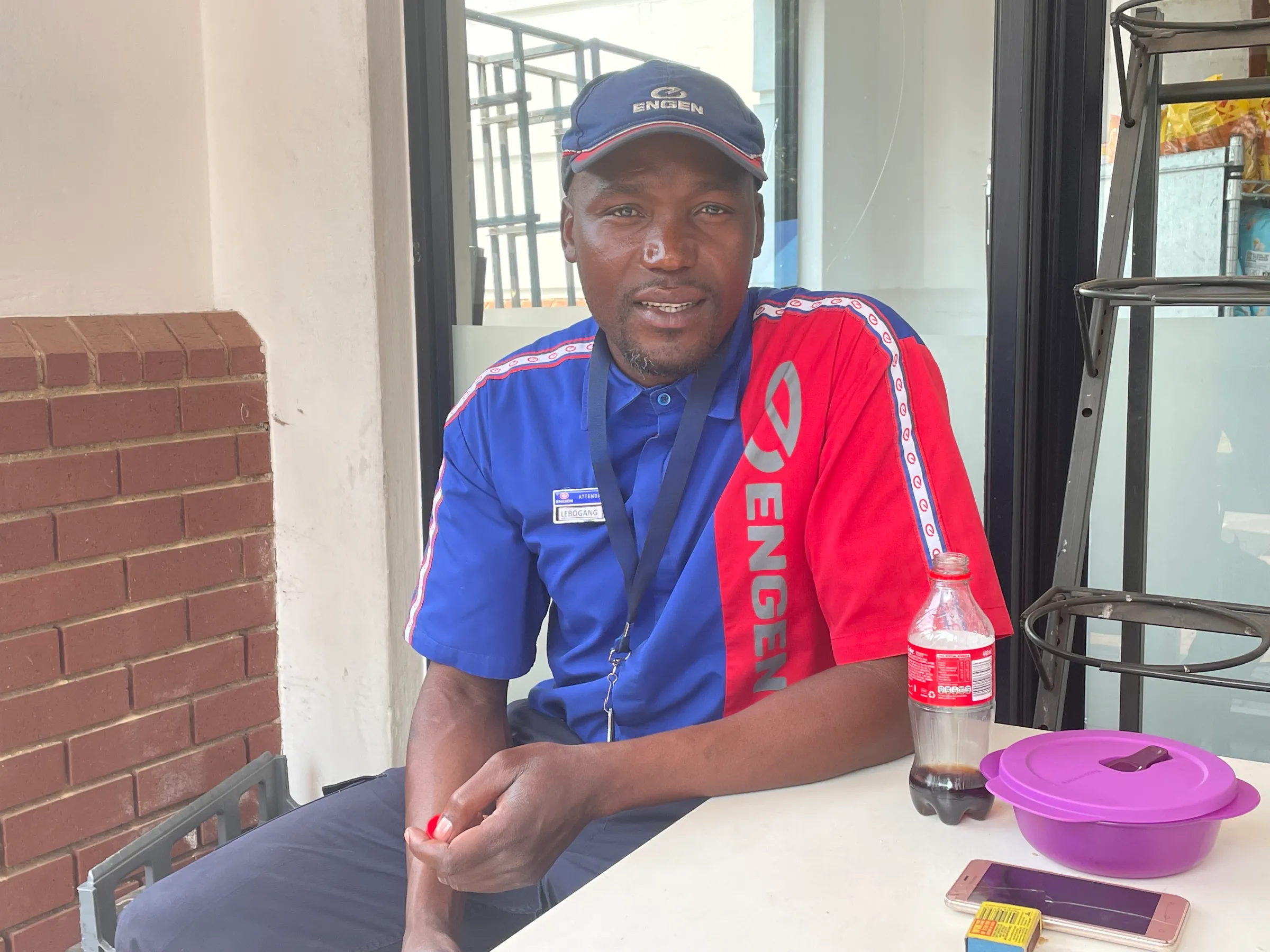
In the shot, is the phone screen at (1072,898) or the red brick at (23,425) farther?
the red brick at (23,425)

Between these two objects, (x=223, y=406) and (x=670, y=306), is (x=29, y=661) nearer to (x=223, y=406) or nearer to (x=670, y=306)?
(x=223, y=406)

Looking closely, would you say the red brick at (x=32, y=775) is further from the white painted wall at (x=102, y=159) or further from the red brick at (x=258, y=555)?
the white painted wall at (x=102, y=159)

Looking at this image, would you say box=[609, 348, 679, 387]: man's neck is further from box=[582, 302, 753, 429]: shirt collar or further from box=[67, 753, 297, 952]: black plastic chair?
box=[67, 753, 297, 952]: black plastic chair

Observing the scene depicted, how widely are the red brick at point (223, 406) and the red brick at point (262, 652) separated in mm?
484

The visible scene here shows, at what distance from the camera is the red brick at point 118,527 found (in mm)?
2316

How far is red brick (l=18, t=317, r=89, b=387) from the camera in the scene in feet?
7.44

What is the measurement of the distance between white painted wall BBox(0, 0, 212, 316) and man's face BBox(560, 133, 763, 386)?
128 centimetres

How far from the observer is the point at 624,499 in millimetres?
1643

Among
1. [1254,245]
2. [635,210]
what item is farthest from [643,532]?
[1254,245]

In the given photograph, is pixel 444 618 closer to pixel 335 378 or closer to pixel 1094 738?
pixel 1094 738

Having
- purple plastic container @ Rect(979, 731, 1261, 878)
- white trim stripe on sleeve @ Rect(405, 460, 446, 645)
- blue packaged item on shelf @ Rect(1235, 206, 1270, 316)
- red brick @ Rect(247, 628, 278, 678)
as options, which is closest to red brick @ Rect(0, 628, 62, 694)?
red brick @ Rect(247, 628, 278, 678)

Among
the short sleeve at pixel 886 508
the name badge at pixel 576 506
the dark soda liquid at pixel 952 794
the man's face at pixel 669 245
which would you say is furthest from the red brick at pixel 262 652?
the dark soda liquid at pixel 952 794

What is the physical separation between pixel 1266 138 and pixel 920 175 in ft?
1.73

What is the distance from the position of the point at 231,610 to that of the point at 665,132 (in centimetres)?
161
